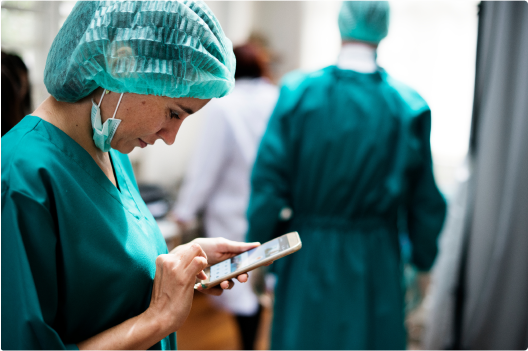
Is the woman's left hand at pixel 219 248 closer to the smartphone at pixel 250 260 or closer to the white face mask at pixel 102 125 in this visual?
the smartphone at pixel 250 260

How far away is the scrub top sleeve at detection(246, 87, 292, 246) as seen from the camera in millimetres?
1478

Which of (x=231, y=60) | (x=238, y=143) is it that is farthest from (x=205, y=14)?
(x=238, y=143)

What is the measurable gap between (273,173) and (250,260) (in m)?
0.63

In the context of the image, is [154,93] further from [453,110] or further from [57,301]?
[453,110]

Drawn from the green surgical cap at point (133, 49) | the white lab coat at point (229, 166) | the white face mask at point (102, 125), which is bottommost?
the white lab coat at point (229, 166)

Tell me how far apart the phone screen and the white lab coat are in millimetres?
1298

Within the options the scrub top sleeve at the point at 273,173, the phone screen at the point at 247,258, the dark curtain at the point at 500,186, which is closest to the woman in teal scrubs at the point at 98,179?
the phone screen at the point at 247,258

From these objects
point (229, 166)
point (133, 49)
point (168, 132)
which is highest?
point (133, 49)

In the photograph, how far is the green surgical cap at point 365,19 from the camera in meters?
1.44

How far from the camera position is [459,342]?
192 cm

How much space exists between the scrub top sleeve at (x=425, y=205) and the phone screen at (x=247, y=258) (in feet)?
2.44

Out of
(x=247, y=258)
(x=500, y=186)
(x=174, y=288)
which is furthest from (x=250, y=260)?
(x=500, y=186)

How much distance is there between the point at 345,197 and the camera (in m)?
1.43

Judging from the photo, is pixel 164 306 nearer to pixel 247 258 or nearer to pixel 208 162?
pixel 247 258
